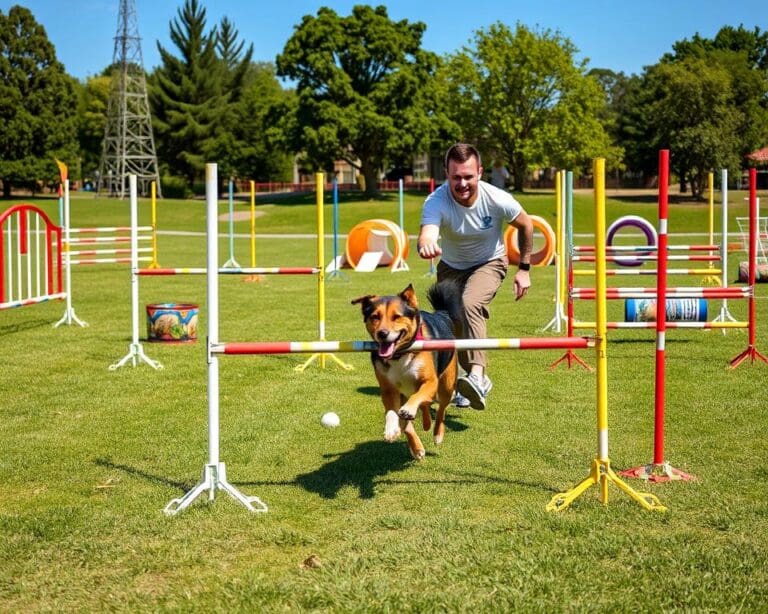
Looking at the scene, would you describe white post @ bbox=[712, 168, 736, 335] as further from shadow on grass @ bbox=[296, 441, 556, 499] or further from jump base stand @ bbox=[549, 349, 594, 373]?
shadow on grass @ bbox=[296, 441, 556, 499]

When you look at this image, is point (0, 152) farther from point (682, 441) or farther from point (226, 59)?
point (682, 441)

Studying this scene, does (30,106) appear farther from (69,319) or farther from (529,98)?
(69,319)

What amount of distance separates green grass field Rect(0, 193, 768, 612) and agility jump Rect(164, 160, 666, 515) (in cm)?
12

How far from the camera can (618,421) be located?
8.09 meters

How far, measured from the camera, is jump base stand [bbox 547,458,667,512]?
5.55 meters

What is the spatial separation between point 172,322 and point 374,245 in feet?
50.1

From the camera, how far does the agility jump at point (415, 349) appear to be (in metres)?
5.59

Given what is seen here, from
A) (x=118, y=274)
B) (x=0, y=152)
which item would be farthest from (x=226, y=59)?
(x=118, y=274)

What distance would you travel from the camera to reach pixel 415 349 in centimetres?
567

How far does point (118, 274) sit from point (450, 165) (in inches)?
765

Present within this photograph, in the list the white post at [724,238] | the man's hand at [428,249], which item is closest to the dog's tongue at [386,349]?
the man's hand at [428,249]

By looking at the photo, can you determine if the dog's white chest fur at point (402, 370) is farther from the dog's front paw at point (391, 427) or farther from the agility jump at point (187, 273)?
the agility jump at point (187, 273)

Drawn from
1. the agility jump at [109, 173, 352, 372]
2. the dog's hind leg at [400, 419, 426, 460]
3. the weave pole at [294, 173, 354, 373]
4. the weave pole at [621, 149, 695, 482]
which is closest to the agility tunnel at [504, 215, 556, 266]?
the weave pole at [294, 173, 354, 373]

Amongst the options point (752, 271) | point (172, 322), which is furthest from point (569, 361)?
point (172, 322)
